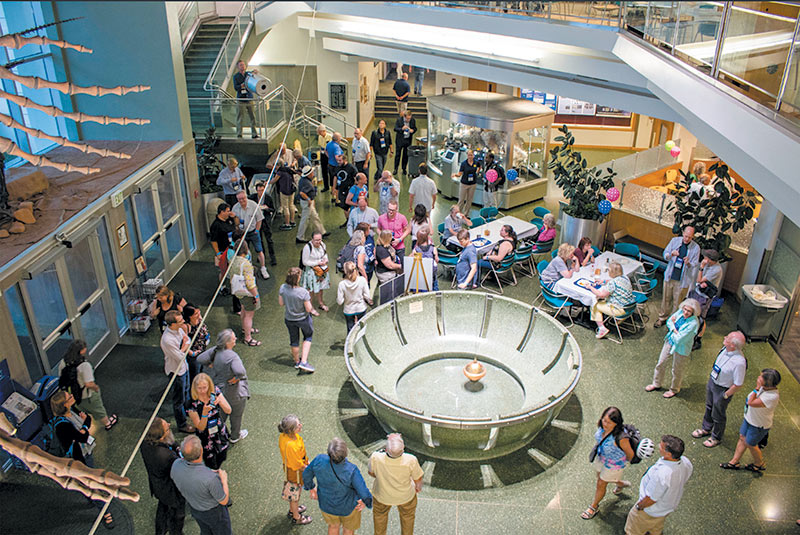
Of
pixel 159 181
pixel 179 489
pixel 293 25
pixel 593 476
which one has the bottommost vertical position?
pixel 593 476

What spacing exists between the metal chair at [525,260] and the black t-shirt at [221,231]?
167 inches

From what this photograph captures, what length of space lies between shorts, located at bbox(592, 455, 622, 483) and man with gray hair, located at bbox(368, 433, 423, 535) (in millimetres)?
1668

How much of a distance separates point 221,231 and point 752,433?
267 inches

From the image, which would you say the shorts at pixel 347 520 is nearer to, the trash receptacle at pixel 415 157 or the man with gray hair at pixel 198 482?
the man with gray hair at pixel 198 482

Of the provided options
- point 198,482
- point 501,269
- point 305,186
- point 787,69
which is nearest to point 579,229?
point 501,269

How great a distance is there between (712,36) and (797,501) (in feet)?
14.8

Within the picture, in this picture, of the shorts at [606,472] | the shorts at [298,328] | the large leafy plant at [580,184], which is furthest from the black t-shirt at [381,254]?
the shorts at [606,472]

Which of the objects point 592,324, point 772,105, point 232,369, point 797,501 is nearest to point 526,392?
point 592,324

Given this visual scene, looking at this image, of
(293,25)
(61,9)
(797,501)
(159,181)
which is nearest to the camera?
(797,501)

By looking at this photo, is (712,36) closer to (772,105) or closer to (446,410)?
(772,105)

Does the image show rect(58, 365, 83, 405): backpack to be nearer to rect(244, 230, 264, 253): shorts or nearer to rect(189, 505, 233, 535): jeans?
rect(189, 505, 233, 535): jeans

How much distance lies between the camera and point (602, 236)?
1109 cm

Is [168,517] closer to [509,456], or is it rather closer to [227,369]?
[227,369]

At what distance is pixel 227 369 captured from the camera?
6.18 metres
